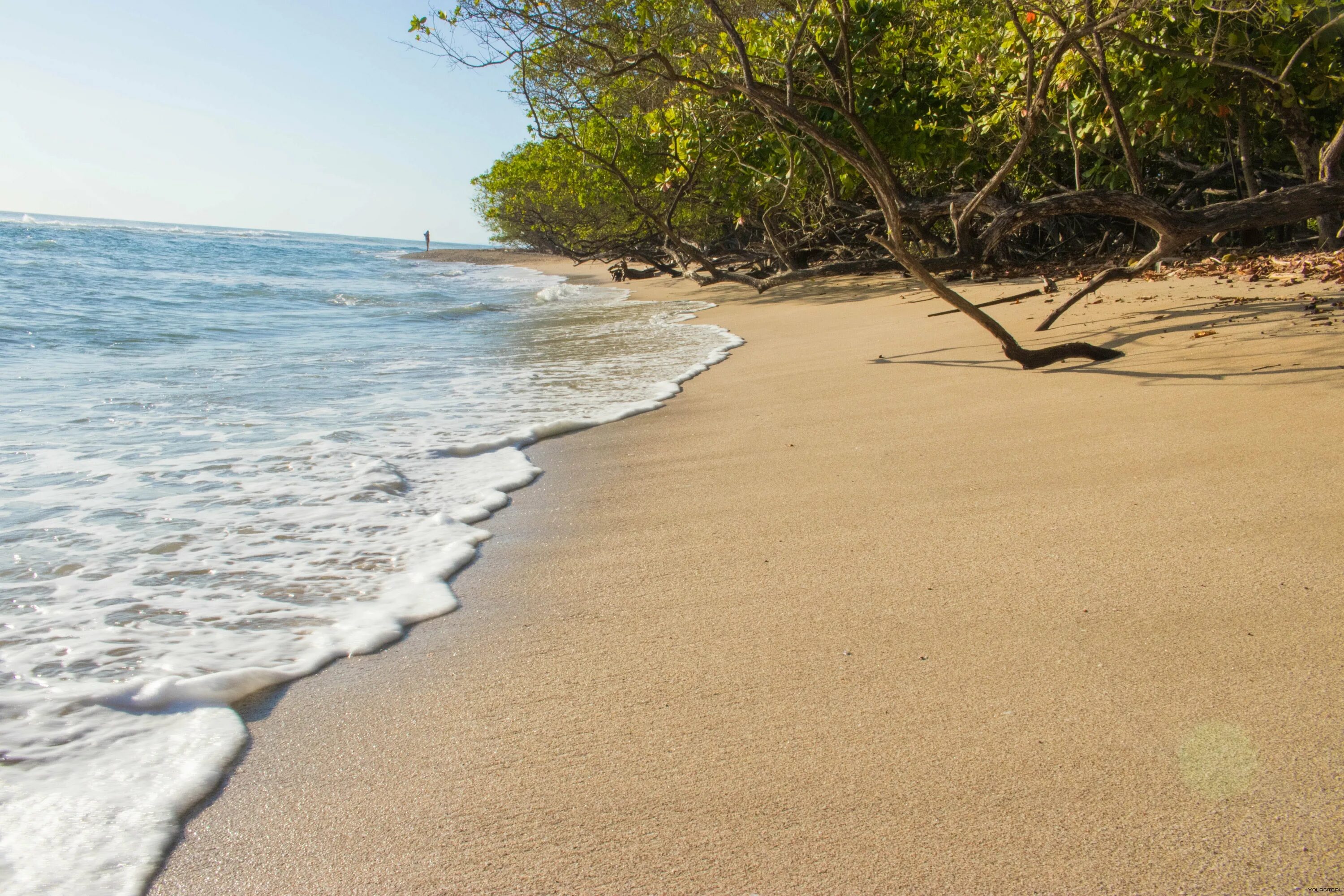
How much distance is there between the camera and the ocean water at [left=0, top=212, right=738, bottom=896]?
1.84 meters

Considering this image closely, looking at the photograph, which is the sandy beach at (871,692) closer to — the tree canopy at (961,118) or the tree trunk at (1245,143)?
the tree canopy at (961,118)

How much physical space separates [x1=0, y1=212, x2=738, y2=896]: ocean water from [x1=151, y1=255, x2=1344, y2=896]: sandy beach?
165mm

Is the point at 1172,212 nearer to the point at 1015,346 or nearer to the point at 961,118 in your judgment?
the point at 1015,346

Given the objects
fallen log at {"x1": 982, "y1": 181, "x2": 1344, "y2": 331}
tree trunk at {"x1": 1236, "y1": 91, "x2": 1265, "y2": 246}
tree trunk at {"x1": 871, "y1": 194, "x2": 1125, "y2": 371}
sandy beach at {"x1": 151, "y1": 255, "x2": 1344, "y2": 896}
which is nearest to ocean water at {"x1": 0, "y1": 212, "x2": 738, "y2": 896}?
sandy beach at {"x1": 151, "y1": 255, "x2": 1344, "y2": 896}

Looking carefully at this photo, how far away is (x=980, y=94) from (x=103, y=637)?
9.42 meters

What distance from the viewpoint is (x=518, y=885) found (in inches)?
57.2

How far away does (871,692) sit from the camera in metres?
1.93

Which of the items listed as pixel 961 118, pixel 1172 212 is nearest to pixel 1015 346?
pixel 1172 212

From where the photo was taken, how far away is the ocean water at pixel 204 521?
1.84 m

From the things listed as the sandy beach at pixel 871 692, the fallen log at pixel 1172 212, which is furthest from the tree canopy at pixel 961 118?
the sandy beach at pixel 871 692

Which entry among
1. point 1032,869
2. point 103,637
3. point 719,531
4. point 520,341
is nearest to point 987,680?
point 1032,869

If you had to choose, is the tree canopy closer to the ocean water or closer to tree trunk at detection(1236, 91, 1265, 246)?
tree trunk at detection(1236, 91, 1265, 246)

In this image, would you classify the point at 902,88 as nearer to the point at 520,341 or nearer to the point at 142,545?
the point at 520,341

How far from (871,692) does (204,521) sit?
2652 millimetres
